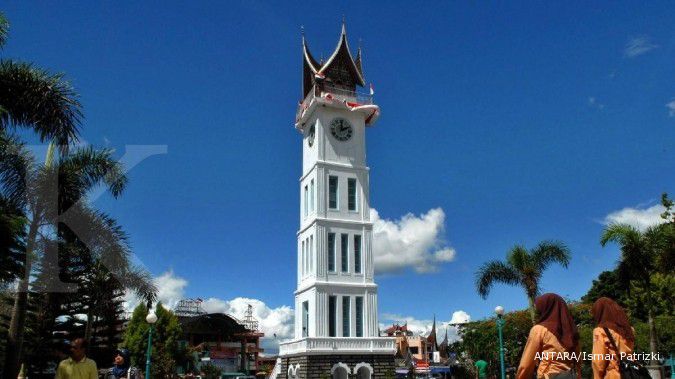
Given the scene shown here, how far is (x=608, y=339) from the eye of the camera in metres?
6.55

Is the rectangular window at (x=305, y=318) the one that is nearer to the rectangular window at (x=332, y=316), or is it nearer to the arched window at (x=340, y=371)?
the rectangular window at (x=332, y=316)

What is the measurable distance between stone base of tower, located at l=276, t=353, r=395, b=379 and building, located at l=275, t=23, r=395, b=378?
6 centimetres

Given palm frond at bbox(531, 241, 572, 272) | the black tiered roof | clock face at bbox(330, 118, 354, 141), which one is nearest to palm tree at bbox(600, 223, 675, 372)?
palm frond at bbox(531, 241, 572, 272)

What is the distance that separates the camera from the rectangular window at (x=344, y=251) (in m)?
40.2

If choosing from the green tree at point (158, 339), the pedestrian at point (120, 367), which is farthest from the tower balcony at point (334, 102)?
the pedestrian at point (120, 367)

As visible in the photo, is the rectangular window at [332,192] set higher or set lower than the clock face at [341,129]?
lower

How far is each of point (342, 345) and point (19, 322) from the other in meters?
21.9

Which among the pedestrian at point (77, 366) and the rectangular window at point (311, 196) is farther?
the rectangular window at point (311, 196)

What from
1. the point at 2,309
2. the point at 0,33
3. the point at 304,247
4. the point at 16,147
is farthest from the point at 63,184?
the point at 2,309

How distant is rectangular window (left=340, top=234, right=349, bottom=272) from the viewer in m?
40.2

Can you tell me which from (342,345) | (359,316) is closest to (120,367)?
(342,345)

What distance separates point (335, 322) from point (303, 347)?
8.63 ft

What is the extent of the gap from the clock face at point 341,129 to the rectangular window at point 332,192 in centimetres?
296

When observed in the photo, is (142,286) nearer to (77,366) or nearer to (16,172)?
(16,172)
